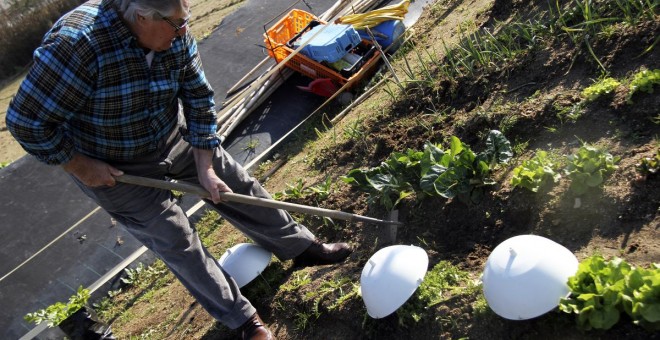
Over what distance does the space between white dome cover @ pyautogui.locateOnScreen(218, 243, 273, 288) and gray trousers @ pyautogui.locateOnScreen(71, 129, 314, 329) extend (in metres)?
0.16

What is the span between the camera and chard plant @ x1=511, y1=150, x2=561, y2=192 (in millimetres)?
3002

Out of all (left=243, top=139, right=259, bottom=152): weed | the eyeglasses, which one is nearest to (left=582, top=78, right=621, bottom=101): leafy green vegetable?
the eyeglasses

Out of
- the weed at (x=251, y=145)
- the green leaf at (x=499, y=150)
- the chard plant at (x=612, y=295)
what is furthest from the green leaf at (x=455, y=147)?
the weed at (x=251, y=145)

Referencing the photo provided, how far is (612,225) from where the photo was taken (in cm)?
275

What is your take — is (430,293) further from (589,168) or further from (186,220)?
(186,220)

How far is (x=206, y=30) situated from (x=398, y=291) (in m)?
7.07

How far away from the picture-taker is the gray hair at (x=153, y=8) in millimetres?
2500

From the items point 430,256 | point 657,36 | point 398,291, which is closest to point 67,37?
point 398,291

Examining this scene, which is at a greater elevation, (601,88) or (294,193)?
(601,88)

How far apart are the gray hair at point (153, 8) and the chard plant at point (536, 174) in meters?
1.97

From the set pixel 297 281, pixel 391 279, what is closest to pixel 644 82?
pixel 391 279

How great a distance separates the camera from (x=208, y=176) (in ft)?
10.5

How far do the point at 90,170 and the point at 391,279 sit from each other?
1.68 m

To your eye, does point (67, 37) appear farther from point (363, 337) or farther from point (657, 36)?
point (657, 36)
